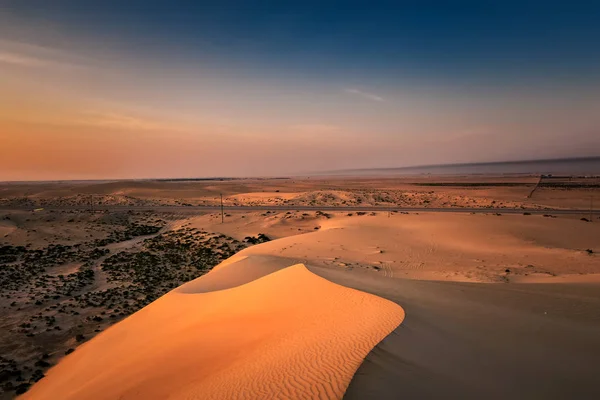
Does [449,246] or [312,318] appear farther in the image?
[449,246]

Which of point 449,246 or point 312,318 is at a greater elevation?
point 312,318

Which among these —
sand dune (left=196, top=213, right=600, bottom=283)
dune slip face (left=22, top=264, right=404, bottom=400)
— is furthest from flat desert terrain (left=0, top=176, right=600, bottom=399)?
sand dune (left=196, top=213, right=600, bottom=283)

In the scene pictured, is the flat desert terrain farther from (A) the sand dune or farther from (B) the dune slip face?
(A) the sand dune

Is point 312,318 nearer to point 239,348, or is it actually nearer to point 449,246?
point 239,348

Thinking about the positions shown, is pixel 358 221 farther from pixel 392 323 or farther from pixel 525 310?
pixel 392 323

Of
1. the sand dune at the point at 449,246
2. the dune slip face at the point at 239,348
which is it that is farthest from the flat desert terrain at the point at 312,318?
the sand dune at the point at 449,246

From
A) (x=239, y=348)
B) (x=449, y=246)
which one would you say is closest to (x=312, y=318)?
(x=239, y=348)
